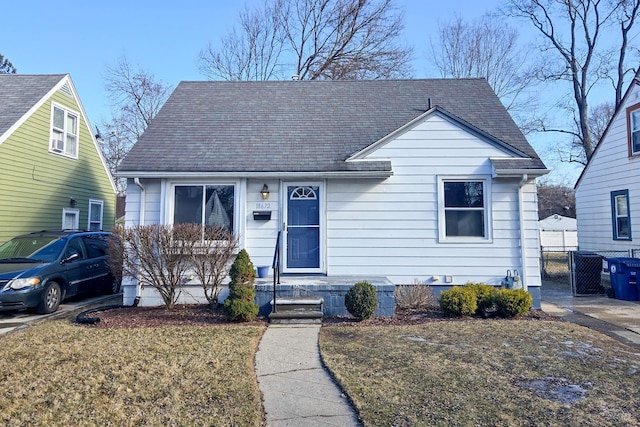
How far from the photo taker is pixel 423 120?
850cm

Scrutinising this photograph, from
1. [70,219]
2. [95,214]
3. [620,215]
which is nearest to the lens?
[620,215]

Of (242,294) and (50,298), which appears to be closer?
(242,294)

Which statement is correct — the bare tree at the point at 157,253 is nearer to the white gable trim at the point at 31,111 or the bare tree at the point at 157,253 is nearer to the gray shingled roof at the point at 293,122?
the gray shingled roof at the point at 293,122

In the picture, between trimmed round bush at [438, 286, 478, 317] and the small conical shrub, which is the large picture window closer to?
the small conical shrub

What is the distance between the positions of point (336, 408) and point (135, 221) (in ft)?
21.3

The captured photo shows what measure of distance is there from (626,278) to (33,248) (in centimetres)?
1398

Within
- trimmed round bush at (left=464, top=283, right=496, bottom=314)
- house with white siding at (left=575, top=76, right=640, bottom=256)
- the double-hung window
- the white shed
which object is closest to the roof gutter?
trimmed round bush at (left=464, top=283, right=496, bottom=314)

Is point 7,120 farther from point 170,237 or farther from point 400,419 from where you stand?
point 400,419

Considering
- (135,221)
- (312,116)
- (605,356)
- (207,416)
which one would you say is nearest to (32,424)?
(207,416)

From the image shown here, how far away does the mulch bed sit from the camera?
21.9ft

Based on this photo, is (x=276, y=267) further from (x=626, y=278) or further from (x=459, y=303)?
(x=626, y=278)

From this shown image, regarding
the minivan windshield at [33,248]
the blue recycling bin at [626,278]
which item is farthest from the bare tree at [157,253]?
the blue recycling bin at [626,278]

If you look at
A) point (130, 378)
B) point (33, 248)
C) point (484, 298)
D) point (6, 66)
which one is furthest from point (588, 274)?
point (6, 66)

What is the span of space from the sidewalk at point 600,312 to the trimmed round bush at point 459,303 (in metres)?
1.94
